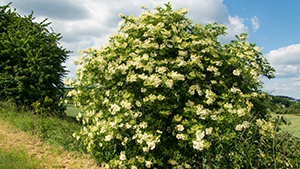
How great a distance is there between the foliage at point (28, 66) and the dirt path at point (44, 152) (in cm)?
263

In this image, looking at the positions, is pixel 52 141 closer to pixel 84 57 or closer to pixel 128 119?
pixel 84 57

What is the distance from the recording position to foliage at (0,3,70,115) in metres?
8.14

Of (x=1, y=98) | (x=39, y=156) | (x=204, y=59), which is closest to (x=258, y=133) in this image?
(x=204, y=59)

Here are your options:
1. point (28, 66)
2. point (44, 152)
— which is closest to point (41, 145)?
point (44, 152)

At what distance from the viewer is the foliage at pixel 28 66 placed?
814 centimetres

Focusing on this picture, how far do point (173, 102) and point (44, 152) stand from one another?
313 cm

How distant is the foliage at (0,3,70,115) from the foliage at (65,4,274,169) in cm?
457

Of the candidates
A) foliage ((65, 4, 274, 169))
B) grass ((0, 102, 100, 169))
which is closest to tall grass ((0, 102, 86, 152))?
grass ((0, 102, 100, 169))

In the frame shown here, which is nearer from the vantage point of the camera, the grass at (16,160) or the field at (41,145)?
the grass at (16,160)

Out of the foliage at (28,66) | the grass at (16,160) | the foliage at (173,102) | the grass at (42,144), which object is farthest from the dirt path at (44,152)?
the foliage at (28,66)

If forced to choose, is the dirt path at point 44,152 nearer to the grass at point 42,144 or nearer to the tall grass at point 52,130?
the grass at point 42,144

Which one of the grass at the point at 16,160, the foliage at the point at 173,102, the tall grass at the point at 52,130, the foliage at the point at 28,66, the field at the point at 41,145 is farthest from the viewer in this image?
the foliage at the point at 28,66

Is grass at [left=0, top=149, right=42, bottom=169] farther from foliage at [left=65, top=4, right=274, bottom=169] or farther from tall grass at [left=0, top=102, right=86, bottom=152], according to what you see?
foliage at [left=65, top=4, right=274, bottom=169]

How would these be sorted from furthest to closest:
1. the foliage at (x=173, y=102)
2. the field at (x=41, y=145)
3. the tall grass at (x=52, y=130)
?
the tall grass at (x=52, y=130) < the field at (x=41, y=145) < the foliage at (x=173, y=102)
